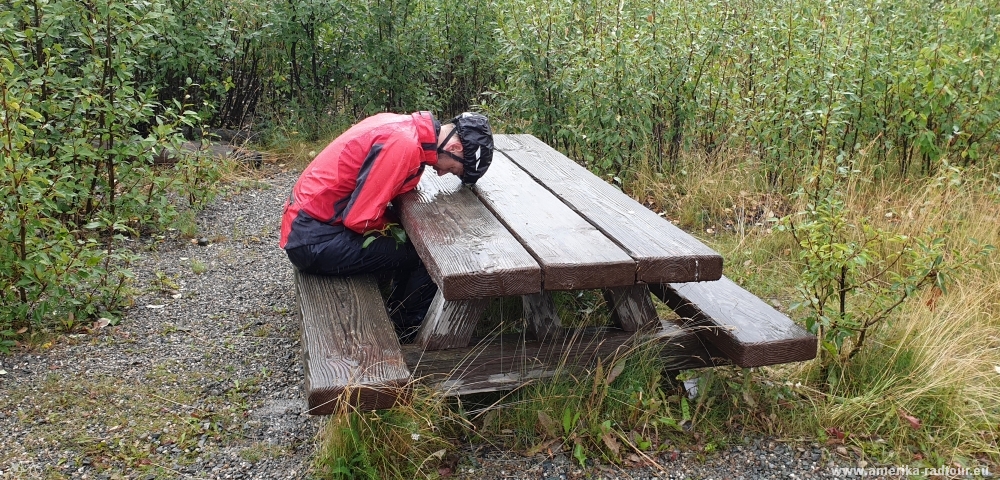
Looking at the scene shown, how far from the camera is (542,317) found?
307 centimetres

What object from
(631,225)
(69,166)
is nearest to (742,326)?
(631,225)

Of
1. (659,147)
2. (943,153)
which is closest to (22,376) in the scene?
(659,147)

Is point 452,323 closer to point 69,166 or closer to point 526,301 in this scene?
point 526,301

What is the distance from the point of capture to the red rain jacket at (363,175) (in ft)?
10.5

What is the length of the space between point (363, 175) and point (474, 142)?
0.46m

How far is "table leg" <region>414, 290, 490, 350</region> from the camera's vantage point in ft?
9.39

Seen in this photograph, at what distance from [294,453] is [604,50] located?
3.53 metres

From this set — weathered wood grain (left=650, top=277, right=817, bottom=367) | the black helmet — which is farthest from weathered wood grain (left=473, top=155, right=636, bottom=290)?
weathered wood grain (left=650, top=277, right=817, bottom=367)

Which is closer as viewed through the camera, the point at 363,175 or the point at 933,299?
the point at 363,175

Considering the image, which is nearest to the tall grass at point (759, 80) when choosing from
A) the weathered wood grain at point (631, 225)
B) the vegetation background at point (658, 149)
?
the vegetation background at point (658, 149)

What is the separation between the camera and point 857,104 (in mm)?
5141

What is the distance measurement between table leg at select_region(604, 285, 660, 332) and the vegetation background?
0.14 metres

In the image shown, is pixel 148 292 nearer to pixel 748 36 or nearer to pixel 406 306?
pixel 406 306

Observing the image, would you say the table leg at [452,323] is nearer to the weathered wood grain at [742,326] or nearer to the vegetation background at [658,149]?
the vegetation background at [658,149]
